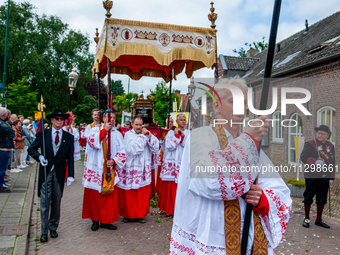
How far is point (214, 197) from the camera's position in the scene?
1612mm

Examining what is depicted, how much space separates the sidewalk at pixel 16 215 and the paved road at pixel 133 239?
185mm

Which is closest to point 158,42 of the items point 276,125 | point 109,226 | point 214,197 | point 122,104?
point 109,226

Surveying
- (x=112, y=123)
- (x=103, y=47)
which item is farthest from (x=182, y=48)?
(x=112, y=123)

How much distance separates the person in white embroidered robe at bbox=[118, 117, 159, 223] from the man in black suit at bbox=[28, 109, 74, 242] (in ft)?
3.92

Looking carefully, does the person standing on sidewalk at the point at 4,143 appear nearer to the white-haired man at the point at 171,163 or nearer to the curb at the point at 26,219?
the curb at the point at 26,219

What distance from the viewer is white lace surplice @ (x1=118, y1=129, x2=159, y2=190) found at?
5645 millimetres

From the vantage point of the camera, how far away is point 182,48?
216 inches

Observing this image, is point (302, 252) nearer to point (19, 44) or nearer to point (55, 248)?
point (55, 248)

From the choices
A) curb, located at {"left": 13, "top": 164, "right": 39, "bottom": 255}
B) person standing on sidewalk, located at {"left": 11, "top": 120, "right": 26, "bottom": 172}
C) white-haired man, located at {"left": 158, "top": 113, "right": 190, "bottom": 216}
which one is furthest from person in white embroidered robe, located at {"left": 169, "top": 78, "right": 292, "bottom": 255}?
person standing on sidewalk, located at {"left": 11, "top": 120, "right": 26, "bottom": 172}

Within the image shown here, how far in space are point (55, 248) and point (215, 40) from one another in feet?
14.9

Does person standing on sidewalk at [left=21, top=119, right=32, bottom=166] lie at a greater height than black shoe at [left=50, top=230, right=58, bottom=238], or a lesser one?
greater

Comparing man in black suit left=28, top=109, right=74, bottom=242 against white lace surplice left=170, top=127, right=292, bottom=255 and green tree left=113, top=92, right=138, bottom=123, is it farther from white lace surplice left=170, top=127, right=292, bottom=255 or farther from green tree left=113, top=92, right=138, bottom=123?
green tree left=113, top=92, right=138, bottom=123

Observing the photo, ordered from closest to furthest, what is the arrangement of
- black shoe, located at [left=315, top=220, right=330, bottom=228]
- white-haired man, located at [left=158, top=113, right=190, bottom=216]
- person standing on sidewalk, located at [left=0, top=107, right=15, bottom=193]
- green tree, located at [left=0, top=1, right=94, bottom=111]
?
black shoe, located at [left=315, top=220, right=330, bottom=228] < white-haired man, located at [left=158, top=113, right=190, bottom=216] < person standing on sidewalk, located at [left=0, top=107, right=15, bottom=193] < green tree, located at [left=0, top=1, right=94, bottom=111]

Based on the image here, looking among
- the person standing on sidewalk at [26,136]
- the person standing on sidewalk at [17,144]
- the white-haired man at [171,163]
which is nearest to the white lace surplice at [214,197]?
the white-haired man at [171,163]
